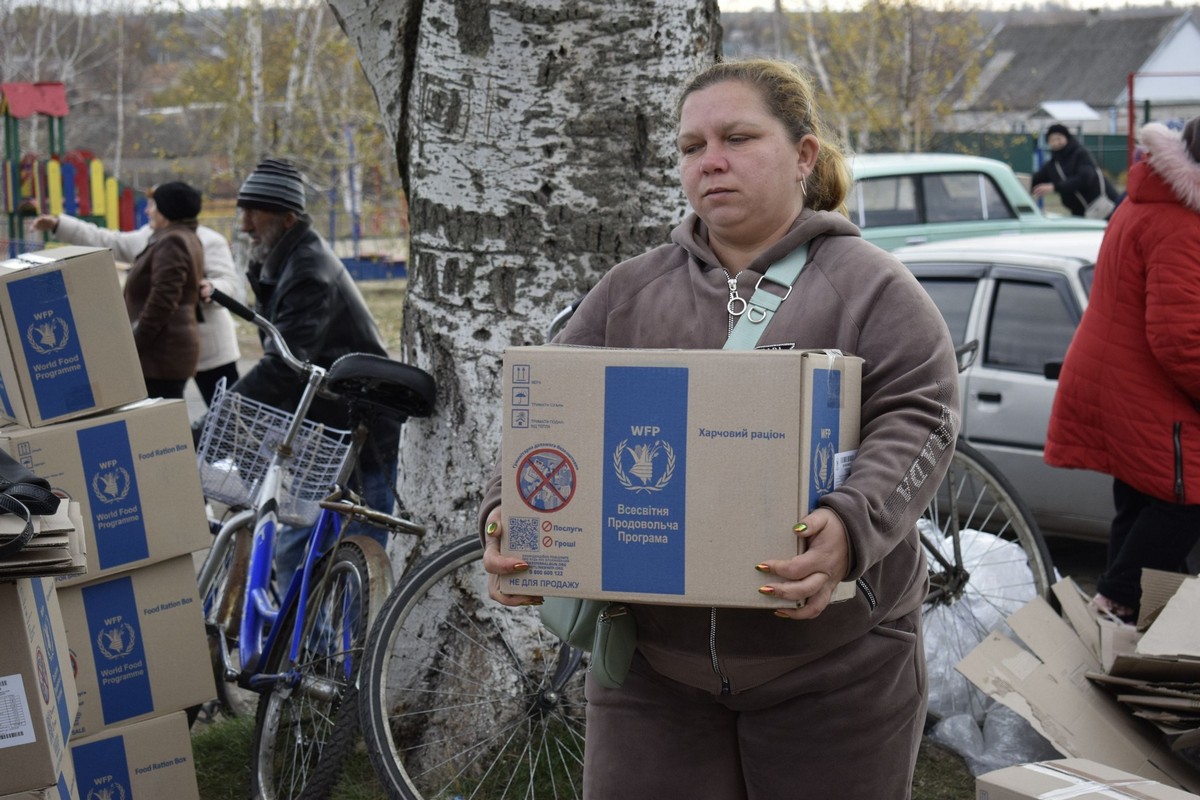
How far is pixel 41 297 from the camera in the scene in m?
3.44

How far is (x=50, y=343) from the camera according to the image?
11.3 ft

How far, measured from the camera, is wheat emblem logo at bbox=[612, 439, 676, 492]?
83.9 inches

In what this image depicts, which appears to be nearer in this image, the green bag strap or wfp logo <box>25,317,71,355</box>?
the green bag strap

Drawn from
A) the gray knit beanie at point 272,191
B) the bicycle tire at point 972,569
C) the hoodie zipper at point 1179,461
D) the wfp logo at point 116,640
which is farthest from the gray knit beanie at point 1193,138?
the wfp logo at point 116,640

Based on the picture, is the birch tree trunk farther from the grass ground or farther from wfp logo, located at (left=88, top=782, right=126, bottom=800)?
wfp logo, located at (left=88, top=782, right=126, bottom=800)

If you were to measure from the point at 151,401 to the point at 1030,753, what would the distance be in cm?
282

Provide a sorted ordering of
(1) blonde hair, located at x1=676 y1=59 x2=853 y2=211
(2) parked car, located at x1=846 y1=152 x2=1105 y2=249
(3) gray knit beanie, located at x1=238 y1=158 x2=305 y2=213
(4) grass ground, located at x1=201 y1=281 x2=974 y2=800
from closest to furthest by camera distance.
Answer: (1) blonde hair, located at x1=676 y1=59 x2=853 y2=211 → (4) grass ground, located at x1=201 y1=281 x2=974 y2=800 → (3) gray knit beanie, located at x1=238 y1=158 x2=305 y2=213 → (2) parked car, located at x1=846 y1=152 x2=1105 y2=249

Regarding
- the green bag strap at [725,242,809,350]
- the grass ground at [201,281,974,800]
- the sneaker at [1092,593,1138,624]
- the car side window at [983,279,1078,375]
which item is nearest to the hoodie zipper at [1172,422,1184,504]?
the sneaker at [1092,593,1138,624]

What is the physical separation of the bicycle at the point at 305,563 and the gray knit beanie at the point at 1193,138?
8.52 ft

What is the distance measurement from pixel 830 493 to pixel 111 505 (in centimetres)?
217

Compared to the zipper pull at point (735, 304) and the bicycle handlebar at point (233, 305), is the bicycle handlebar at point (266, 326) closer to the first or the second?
the bicycle handlebar at point (233, 305)

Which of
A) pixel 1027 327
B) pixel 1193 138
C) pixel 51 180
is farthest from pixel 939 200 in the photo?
pixel 51 180

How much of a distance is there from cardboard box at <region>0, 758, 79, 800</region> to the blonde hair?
1777 millimetres

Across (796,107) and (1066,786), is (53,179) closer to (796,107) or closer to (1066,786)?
(796,107)
